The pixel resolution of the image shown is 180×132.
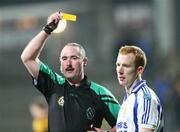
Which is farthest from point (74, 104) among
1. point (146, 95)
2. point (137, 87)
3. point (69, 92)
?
point (146, 95)

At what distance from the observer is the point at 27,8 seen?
24.9 meters

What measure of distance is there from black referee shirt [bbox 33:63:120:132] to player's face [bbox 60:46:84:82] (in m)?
0.15

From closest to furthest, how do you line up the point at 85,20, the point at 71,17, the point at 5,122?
the point at 71,17 → the point at 5,122 → the point at 85,20

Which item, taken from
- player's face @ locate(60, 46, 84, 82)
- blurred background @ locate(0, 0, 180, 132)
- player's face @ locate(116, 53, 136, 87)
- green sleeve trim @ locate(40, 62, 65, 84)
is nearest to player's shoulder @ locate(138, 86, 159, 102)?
player's face @ locate(116, 53, 136, 87)

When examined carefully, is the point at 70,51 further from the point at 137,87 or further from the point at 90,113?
the point at 137,87

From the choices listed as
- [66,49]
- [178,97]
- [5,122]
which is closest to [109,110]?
[66,49]

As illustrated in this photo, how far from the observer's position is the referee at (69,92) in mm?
8500

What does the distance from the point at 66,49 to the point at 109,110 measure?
783 millimetres

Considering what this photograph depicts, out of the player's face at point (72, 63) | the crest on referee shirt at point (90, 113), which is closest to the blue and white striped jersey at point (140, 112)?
the crest on referee shirt at point (90, 113)

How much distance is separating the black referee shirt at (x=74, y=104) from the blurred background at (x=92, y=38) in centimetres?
868

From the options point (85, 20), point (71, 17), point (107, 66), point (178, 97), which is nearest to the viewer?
point (71, 17)

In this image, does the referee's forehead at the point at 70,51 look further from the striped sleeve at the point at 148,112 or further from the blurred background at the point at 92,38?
the blurred background at the point at 92,38

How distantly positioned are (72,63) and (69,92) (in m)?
0.33

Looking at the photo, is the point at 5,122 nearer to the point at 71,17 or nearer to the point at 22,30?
the point at 22,30
